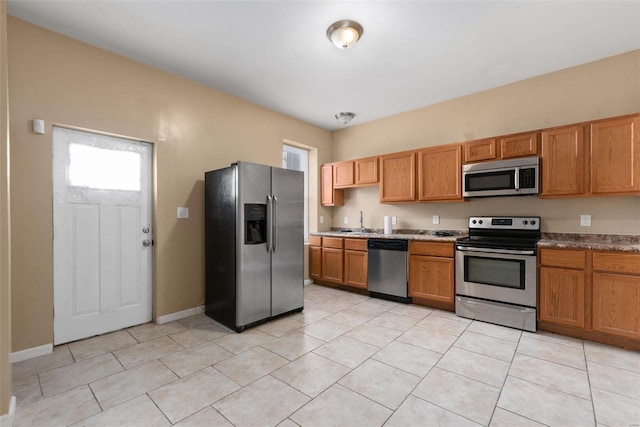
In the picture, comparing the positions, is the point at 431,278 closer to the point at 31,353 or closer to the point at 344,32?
the point at 344,32

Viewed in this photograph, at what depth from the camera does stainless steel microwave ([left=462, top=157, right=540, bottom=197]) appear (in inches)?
127

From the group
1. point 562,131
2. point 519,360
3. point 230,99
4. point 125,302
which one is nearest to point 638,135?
point 562,131

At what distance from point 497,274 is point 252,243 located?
107 inches

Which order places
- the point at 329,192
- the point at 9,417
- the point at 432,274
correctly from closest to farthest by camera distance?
1. the point at 9,417
2. the point at 432,274
3. the point at 329,192

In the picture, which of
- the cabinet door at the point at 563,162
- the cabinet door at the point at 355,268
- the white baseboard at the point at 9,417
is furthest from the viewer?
the cabinet door at the point at 355,268

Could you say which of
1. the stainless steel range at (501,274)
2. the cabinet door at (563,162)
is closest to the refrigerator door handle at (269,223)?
the stainless steel range at (501,274)

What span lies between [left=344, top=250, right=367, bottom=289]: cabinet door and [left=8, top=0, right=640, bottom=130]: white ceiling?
2.35m

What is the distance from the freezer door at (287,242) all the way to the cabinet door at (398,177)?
1.48m

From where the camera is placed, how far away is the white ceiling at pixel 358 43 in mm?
2328

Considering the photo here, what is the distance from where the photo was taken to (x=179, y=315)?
341 cm

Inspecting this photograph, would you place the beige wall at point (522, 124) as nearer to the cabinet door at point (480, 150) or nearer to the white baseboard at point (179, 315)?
the cabinet door at point (480, 150)

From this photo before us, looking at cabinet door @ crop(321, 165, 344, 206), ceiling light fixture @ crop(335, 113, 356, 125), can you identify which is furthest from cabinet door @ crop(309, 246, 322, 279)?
ceiling light fixture @ crop(335, 113, 356, 125)

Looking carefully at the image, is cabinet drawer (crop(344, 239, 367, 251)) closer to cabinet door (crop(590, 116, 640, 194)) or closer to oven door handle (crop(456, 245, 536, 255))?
oven door handle (crop(456, 245, 536, 255))

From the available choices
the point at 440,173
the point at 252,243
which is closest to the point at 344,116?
the point at 440,173
